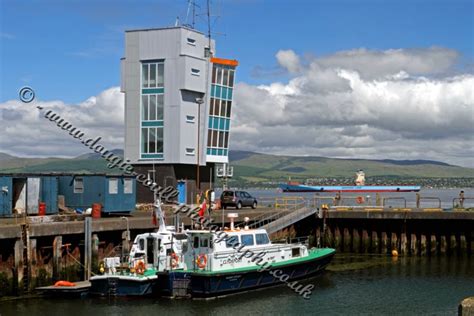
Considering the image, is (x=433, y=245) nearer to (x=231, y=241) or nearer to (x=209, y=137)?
(x=209, y=137)

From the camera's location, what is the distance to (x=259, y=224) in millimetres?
48312

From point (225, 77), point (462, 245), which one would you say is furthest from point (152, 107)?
point (462, 245)

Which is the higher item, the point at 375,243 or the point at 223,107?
the point at 223,107

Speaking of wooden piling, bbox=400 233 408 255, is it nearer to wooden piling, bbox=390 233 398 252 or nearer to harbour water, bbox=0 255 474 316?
wooden piling, bbox=390 233 398 252

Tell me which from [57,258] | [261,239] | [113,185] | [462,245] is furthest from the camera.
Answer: [462,245]

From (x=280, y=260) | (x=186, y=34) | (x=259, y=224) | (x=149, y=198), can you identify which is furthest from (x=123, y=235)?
(x=186, y=34)

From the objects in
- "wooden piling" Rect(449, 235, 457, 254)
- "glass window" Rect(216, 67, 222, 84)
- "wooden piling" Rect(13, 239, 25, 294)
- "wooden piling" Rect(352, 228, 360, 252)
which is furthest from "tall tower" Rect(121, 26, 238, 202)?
"wooden piling" Rect(13, 239, 25, 294)

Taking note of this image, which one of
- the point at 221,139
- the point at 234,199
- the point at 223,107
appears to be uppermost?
the point at 223,107

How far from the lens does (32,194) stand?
40.6 m

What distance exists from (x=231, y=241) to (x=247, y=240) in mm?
1349

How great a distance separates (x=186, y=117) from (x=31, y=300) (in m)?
27.5

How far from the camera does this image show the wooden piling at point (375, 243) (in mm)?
51625

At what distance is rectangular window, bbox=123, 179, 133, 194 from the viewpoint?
145 feet

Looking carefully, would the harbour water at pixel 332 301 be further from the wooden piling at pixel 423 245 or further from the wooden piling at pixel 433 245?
the wooden piling at pixel 423 245
